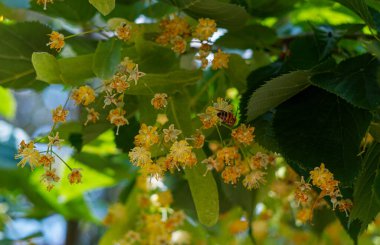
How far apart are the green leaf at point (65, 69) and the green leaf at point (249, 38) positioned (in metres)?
0.20

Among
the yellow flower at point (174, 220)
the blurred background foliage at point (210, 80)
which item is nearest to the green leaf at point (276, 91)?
the blurred background foliage at point (210, 80)

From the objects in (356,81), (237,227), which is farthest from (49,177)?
(237,227)

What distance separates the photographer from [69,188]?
1163mm

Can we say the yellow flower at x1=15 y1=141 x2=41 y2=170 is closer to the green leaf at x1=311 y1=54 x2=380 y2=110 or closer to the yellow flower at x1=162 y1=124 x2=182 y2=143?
the yellow flower at x1=162 y1=124 x2=182 y2=143

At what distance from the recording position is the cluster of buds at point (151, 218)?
0.86m

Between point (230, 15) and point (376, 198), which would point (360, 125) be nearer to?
point (376, 198)

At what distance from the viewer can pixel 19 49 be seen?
695 millimetres

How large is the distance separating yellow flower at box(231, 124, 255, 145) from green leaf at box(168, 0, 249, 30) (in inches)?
5.2

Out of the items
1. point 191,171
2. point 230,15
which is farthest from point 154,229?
point 230,15

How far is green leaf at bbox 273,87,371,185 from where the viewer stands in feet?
1.77

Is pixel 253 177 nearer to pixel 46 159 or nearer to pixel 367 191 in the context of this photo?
pixel 367 191

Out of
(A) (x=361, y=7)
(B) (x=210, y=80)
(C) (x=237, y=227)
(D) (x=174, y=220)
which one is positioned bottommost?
(C) (x=237, y=227)

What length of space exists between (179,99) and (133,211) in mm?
369

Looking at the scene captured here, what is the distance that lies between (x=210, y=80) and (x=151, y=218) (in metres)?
0.23
